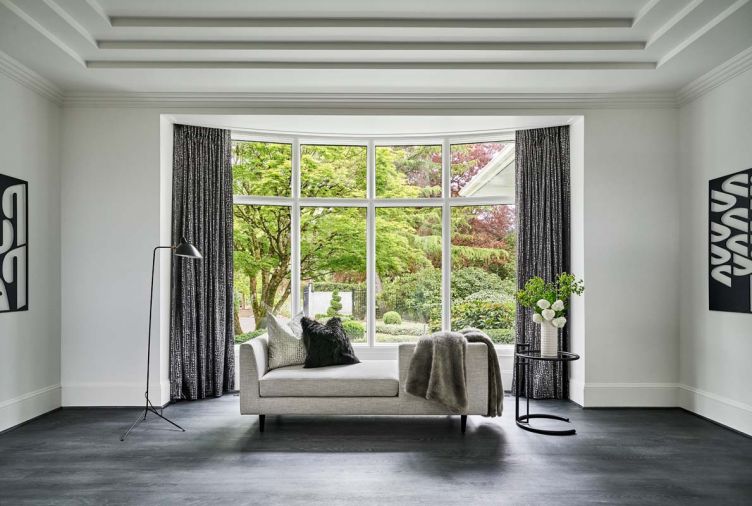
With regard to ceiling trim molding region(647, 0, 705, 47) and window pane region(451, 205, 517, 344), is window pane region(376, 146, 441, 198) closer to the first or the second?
window pane region(451, 205, 517, 344)

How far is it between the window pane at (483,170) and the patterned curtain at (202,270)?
241 cm

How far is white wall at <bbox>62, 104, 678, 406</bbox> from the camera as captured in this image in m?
4.91

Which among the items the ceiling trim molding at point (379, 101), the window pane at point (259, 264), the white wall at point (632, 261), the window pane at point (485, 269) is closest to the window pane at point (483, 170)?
the window pane at point (485, 269)

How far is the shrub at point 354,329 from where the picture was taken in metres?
5.89

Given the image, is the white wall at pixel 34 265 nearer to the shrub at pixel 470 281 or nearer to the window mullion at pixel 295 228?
the window mullion at pixel 295 228

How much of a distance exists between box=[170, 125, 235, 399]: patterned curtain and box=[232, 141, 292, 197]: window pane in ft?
0.80

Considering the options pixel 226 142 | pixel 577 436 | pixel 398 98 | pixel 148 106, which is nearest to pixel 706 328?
pixel 577 436

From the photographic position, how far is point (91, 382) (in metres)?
4.90

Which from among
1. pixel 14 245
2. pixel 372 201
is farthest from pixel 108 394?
pixel 372 201

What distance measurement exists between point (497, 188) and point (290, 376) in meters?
3.03

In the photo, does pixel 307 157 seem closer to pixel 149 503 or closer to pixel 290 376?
pixel 290 376

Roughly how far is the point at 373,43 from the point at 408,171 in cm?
202

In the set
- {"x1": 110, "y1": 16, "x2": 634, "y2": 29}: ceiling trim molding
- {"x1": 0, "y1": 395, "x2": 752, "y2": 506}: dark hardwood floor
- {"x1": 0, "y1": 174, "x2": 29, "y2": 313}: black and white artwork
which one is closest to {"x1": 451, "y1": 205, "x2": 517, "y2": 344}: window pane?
{"x1": 0, "y1": 395, "x2": 752, "y2": 506}: dark hardwood floor

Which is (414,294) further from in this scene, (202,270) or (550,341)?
(202,270)
